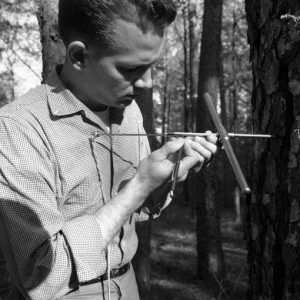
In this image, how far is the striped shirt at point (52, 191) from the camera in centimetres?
157

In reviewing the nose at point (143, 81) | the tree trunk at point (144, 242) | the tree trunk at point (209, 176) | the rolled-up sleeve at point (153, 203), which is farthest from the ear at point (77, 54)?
the tree trunk at point (209, 176)

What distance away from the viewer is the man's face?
170 centimetres

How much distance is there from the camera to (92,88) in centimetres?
184

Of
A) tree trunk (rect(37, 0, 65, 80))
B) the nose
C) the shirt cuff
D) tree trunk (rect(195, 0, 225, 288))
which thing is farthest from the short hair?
tree trunk (rect(195, 0, 225, 288))

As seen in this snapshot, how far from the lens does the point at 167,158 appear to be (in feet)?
5.78

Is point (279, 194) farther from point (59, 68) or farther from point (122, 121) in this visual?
point (59, 68)

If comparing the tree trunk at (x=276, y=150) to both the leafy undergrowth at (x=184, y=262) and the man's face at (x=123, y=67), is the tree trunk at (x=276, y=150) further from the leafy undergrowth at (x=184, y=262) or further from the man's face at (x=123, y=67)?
the leafy undergrowth at (x=184, y=262)

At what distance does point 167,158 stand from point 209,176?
697cm

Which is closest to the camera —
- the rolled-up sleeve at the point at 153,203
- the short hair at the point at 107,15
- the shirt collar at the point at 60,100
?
the short hair at the point at 107,15

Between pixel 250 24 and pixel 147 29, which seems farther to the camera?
pixel 250 24

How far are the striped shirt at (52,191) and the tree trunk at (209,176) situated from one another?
6.32 m

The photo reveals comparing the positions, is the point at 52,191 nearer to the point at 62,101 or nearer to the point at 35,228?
the point at 35,228

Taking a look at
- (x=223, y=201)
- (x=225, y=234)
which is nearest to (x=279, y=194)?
(x=225, y=234)

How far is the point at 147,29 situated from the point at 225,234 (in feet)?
49.2
